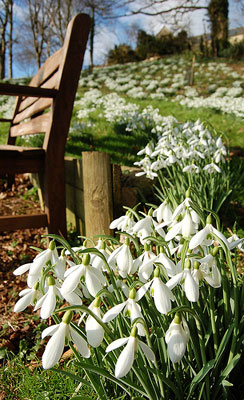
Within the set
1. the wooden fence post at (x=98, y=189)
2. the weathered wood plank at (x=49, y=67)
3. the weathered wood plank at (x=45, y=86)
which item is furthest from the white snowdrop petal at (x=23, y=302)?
the weathered wood plank at (x=49, y=67)

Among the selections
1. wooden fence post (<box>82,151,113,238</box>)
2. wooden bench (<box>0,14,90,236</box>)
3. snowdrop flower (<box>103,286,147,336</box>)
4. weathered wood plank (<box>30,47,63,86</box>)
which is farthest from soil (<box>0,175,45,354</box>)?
weathered wood plank (<box>30,47,63,86</box>)

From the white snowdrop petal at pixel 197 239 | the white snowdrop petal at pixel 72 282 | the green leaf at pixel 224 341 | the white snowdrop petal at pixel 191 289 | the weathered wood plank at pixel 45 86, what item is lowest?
the green leaf at pixel 224 341

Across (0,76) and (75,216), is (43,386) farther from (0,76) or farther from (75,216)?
(0,76)

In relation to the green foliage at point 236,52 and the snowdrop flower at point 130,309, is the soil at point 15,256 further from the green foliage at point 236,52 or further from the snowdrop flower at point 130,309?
the green foliage at point 236,52

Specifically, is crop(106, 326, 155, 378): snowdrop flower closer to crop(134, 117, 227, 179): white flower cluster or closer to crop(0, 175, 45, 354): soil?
crop(0, 175, 45, 354): soil

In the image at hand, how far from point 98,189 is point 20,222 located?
0.64m

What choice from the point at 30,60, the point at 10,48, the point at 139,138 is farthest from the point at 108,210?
the point at 30,60

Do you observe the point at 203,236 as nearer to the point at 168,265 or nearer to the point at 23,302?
the point at 168,265

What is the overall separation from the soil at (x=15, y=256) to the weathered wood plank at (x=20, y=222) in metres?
0.37

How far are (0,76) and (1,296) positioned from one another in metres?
20.9

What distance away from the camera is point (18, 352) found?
1.63m

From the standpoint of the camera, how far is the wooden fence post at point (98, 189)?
218 centimetres

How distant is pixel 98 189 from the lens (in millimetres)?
2195

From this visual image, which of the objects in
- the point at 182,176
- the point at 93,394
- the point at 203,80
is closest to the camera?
the point at 93,394
